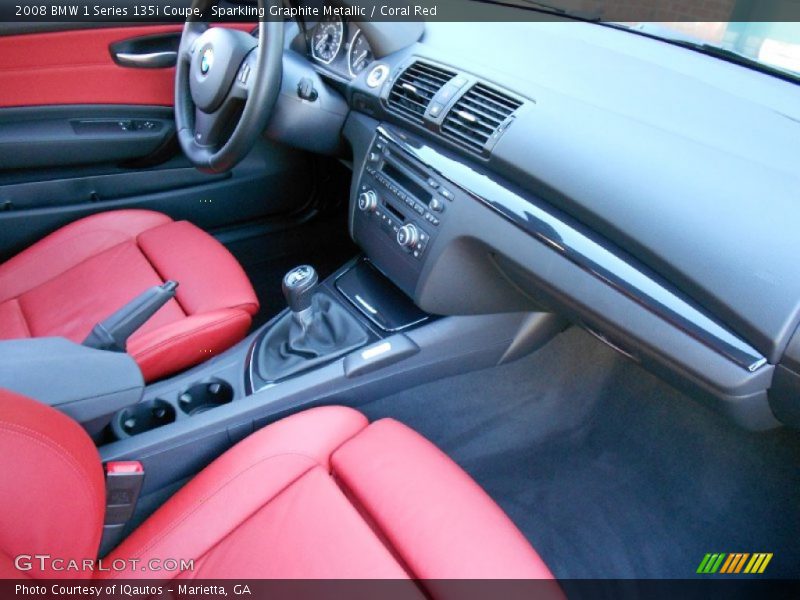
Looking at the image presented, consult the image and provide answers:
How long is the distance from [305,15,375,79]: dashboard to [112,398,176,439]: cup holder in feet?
2.83

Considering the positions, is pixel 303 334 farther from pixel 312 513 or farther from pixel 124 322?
pixel 312 513

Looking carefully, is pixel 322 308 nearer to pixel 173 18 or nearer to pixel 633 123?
pixel 633 123

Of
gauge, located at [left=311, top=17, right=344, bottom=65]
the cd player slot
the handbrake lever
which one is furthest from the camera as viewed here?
gauge, located at [left=311, top=17, right=344, bottom=65]

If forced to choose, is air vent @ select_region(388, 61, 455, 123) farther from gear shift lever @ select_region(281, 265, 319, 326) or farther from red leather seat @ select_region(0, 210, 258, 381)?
red leather seat @ select_region(0, 210, 258, 381)

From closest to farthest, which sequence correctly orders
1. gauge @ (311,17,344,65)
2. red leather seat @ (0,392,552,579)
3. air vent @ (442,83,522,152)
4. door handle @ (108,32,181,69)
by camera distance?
1. red leather seat @ (0,392,552,579)
2. air vent @ (442,83,522,152)
3. gauge @ (311,17,344,65)
4. door handle @ (108,32,181,69)

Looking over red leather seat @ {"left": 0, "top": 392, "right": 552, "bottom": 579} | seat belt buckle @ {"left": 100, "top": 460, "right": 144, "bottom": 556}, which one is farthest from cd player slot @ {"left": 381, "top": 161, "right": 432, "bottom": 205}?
seat belt buckle @ {"left": 100, "top": 460, "right": 144, "bottom": 556}

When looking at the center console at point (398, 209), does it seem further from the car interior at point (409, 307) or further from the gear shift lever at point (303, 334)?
the gear shift lever at point (303, 334)

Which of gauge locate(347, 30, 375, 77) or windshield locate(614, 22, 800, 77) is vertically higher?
windshield locate(614, 22, 800, 77)

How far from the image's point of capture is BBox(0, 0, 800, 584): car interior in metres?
0.92

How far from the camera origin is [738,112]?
1.04 metres

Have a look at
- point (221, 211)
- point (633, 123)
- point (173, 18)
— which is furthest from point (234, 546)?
point (173, 18)

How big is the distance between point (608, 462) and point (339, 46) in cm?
118

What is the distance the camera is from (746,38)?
51.6 inches

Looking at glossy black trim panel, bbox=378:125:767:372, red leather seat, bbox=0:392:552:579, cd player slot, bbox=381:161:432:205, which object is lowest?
red leather seat, bbox=0:392:552:579
